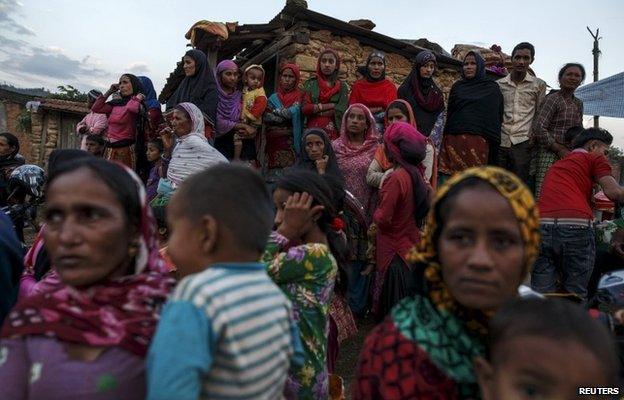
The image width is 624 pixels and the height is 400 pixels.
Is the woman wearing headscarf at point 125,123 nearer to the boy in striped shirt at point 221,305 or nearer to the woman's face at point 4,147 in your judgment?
the woman's face at point 4,147

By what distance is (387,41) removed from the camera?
25.7 feet

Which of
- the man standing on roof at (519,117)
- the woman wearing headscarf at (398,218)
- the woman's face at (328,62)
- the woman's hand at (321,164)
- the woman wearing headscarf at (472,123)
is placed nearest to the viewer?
the woman wearing headscarf at (398,218)

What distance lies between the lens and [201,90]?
5.96 meters

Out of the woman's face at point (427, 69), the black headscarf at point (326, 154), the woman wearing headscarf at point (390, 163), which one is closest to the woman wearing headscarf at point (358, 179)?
the woman wearing headscarf at point (390, 163)

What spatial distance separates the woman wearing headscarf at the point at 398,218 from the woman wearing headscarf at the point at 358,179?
0.68m

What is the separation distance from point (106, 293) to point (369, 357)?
73cm

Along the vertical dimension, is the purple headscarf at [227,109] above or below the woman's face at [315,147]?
above

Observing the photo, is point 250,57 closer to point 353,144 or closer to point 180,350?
point 353,144

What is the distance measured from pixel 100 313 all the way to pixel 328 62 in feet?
18.5

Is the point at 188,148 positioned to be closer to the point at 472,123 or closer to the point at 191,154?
the point at 191,154

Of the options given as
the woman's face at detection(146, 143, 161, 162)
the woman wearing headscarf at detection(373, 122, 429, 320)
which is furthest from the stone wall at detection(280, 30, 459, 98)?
the woman wearing headscarf at detection(373, 122, 429, 320)

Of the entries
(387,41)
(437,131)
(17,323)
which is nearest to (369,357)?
(17,323)

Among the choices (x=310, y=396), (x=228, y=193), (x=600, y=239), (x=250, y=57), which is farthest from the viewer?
(x=250, y=57)

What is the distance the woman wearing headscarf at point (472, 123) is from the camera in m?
5.72
